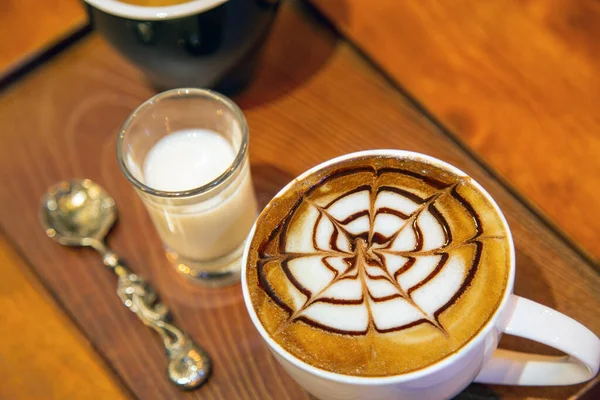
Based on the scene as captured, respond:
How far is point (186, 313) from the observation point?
0.77 metres

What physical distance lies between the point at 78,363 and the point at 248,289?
10.9 inches

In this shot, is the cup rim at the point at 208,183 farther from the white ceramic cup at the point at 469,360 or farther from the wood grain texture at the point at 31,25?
the wood grain texture at the point at 31,25

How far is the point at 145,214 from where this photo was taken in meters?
0.83

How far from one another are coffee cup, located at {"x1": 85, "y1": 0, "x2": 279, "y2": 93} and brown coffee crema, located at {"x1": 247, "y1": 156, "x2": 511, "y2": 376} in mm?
233

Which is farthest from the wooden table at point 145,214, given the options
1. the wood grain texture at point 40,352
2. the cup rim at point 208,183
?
the cup rim at point 208,183

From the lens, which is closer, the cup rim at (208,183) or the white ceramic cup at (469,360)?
the white ceramic cup at (469,360)

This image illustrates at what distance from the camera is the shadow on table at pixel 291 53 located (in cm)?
90

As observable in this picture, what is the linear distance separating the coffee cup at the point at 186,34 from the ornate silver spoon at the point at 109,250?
18 centimetres

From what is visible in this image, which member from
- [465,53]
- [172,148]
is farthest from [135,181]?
[465,53]

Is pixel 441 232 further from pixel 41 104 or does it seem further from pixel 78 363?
pixel 41 104

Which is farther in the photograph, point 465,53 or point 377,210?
point 465,53

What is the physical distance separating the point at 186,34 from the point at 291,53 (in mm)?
197

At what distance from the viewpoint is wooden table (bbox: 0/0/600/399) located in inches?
28.7

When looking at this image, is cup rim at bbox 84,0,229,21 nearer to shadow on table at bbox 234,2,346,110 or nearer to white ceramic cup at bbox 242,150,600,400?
shadow on table at bbox 234,2,346,110
